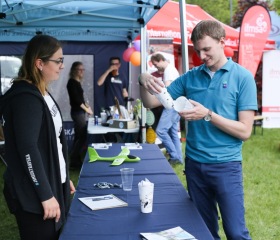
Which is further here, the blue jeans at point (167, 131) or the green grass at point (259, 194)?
the blue jeans at point (167, 131)

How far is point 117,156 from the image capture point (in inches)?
120

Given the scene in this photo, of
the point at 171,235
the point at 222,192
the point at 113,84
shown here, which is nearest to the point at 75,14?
the point at 113,84

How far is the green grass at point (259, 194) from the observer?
3469 millimetres

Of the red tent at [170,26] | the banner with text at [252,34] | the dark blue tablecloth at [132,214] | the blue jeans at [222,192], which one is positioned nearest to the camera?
the dark blue tablecloth at [132,214]

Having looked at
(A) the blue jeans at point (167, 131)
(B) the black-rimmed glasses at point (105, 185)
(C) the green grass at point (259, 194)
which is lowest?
(C) the green grass at point (259, 194)

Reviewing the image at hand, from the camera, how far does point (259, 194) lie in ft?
14.8

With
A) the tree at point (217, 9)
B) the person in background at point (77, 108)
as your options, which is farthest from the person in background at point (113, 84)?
the tree at point (217, 9)

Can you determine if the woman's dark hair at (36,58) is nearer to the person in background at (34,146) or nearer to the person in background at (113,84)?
the person in background at (34,146)

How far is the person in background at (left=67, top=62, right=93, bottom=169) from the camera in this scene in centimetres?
569

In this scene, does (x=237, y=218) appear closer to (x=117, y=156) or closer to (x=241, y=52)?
(x=117, y=156)

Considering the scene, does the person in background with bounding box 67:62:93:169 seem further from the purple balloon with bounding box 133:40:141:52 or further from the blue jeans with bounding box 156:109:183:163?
the purple balloon with bounding box 133:40:141:52

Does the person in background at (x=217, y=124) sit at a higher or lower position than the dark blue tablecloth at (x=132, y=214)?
higher

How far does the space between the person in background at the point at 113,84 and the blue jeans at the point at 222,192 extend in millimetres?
4834

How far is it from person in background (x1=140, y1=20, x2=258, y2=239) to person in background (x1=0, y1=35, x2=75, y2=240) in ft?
1.71
